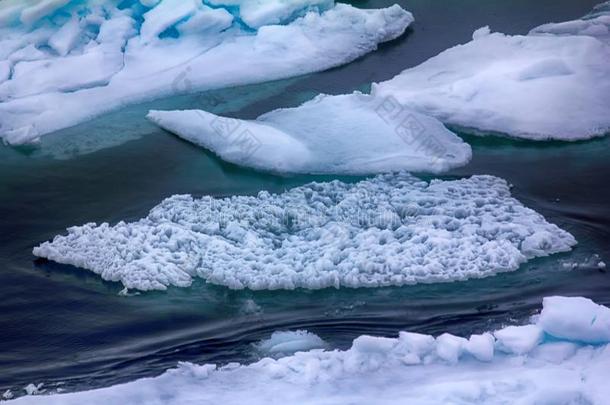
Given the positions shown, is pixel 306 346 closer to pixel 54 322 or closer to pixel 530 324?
pixel 530 324

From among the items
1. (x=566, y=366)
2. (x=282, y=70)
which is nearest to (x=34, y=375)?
(x=566, y=366)

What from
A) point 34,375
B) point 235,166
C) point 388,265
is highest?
point 235,166

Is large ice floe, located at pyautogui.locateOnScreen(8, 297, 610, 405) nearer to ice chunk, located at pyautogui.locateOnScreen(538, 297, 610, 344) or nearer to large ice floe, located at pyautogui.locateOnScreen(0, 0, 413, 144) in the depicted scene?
ice chunk, located at pyautogui.locateOnScreen(538, 297, 610, 344)

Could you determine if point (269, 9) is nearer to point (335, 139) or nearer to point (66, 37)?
point (66, 37)

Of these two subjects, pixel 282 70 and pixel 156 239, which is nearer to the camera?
pixel 156 239
